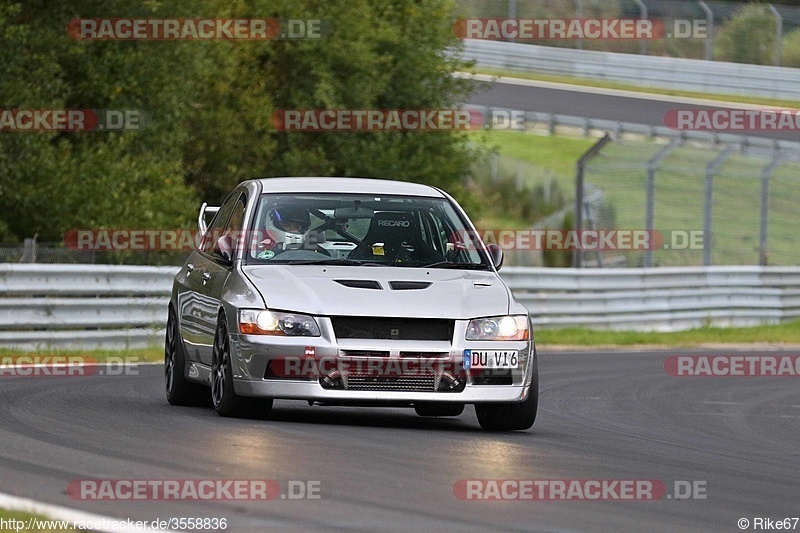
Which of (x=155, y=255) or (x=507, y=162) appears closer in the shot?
(x=155, y=255)

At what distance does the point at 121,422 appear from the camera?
1002cm

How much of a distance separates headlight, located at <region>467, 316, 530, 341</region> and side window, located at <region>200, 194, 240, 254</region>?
244cm

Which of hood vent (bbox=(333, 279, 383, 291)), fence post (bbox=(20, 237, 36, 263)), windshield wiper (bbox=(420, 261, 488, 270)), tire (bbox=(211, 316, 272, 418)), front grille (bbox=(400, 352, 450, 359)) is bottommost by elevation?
fence post (bbox=(20, 237, 36, 263))

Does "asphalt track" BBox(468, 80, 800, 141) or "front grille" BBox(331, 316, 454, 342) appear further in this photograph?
"asphalt track" BBox(468, 80, 800, 141)

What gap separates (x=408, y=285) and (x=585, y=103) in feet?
112

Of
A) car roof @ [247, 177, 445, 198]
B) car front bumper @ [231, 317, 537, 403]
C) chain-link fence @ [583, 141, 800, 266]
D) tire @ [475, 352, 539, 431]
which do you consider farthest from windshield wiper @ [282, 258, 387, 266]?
chain-link fence @ [583, 141, 800, 266]

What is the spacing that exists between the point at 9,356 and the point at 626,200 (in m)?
23.9

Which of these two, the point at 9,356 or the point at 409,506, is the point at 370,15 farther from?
the point at 409,506

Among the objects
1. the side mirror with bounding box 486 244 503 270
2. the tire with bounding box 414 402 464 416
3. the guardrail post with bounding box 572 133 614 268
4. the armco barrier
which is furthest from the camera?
the guardrail post with bounding box 572 133 614 268

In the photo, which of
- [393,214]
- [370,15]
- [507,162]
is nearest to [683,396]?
[393,214]

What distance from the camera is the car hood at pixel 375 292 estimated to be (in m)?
9.90

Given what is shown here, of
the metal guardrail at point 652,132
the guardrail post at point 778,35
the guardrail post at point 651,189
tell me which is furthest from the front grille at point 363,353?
the guardrail post at point 778,35

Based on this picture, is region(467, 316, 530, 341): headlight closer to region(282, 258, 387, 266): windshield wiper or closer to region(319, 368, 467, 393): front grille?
region(319, 368, 467, 393): front grille

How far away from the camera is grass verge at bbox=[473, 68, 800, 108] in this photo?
1651 inches
